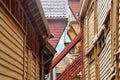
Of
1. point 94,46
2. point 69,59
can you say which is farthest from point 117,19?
point 69,59

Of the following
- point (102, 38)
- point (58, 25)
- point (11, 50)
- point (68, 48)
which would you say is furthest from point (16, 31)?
point (58, 25)

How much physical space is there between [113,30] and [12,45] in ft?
7.14

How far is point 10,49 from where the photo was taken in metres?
7.01

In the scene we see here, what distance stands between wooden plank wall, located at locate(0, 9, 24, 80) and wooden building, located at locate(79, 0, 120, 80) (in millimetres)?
2139

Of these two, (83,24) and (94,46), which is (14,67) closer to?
(94,46)

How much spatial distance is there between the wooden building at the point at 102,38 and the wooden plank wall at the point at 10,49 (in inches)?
84.2

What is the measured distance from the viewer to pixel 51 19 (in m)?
18.8

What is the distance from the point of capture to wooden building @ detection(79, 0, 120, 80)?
6.86 m

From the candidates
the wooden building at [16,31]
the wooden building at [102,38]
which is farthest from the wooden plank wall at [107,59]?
the wooden building at [16,31]

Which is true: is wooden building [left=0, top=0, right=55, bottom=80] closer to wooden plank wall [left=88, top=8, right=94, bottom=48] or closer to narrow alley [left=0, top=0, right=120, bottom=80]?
narrow alley [left=0, top=0, right=120, bottom=80]

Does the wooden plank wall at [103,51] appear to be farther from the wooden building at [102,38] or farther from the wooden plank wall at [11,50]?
the wooden plank wall at [11,50]

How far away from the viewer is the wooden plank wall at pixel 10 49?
6.22 m

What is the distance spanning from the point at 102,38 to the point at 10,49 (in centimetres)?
365

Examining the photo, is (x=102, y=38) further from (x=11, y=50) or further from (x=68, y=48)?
(x=68, y=48)
